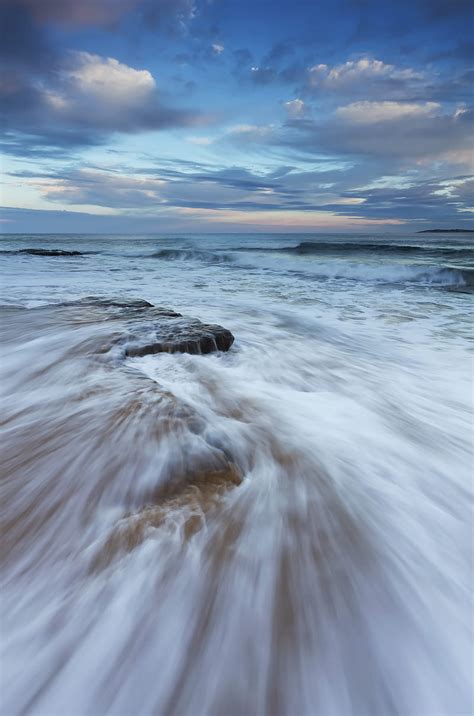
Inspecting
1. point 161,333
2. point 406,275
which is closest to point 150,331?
point 161,333

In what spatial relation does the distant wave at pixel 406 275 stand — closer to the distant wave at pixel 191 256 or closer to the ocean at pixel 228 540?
the distant wave at pixel 191 256

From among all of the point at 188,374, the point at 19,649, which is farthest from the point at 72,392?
the point at 19,649

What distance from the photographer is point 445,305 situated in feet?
32.4

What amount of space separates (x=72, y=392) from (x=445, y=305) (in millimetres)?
9362

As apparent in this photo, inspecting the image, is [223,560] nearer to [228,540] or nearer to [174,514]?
[228,540]

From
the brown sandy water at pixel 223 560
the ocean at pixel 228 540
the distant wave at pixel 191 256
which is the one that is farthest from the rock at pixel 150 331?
the distant wave at pixel 191 256

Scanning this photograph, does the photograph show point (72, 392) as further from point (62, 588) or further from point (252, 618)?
point (252, 618)

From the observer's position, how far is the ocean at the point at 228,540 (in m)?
1.36

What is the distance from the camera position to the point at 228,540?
1891mm

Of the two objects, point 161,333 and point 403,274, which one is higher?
point 161,333

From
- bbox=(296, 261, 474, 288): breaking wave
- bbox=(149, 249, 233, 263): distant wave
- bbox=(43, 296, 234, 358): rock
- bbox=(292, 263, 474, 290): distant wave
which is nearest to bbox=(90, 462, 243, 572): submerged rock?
bbox=(43, 296, 234, 358): rock

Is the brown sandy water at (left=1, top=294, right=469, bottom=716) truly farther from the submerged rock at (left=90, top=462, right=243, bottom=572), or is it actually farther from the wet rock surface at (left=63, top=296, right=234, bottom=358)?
the wet rock surface at (left=63, top=296, right=234, bottom=358)

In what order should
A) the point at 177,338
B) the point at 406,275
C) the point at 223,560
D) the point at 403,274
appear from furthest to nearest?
1. the point at 403,274
2. the point at 406,275
3. the point at 177,338
4. the point at 223,560

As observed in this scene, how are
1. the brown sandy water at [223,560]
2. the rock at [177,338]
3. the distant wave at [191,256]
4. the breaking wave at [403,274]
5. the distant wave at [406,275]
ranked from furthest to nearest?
the distant wave at [191,256], the breaking wave at [403,274], the distant wave at [406,275], the rock at [177,338], the brown sandy water at [223,560]
